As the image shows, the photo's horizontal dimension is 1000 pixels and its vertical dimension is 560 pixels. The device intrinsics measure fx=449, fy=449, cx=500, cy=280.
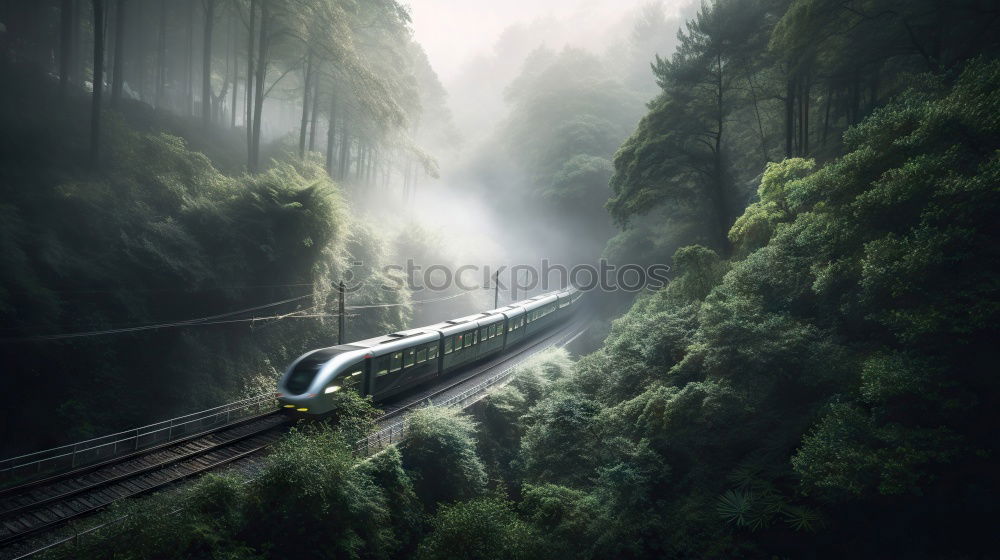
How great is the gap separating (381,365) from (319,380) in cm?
271

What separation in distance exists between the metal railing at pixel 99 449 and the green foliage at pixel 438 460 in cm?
A: 531

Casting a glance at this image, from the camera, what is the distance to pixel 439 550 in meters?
9.19

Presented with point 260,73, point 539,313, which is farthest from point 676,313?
point 260,73

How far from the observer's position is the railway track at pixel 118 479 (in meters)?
8.50

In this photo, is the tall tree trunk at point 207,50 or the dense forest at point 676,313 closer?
the dense forest at point 676,313

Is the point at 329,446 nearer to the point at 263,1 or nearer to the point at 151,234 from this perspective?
the point at 151,234

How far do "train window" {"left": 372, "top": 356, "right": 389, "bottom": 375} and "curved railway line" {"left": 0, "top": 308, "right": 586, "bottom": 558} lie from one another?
1.39m

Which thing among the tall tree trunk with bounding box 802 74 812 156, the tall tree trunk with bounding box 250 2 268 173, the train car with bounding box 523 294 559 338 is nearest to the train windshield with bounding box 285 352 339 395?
the tall tree trunk with bounding box 250 2 268 173

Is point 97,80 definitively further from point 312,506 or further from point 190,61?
point 312,506

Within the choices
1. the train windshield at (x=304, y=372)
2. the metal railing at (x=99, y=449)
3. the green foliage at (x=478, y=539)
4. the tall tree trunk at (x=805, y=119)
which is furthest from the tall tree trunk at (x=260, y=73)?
the tall tree trunk at (x=805, y=119)

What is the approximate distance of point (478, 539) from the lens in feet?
30.3

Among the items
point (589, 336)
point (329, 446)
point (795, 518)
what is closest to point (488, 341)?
point (589, 336)

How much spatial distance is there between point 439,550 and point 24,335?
12216mm

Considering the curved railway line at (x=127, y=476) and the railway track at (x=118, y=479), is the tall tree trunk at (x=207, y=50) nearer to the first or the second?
the curved railway line at (x=127, y=476)
